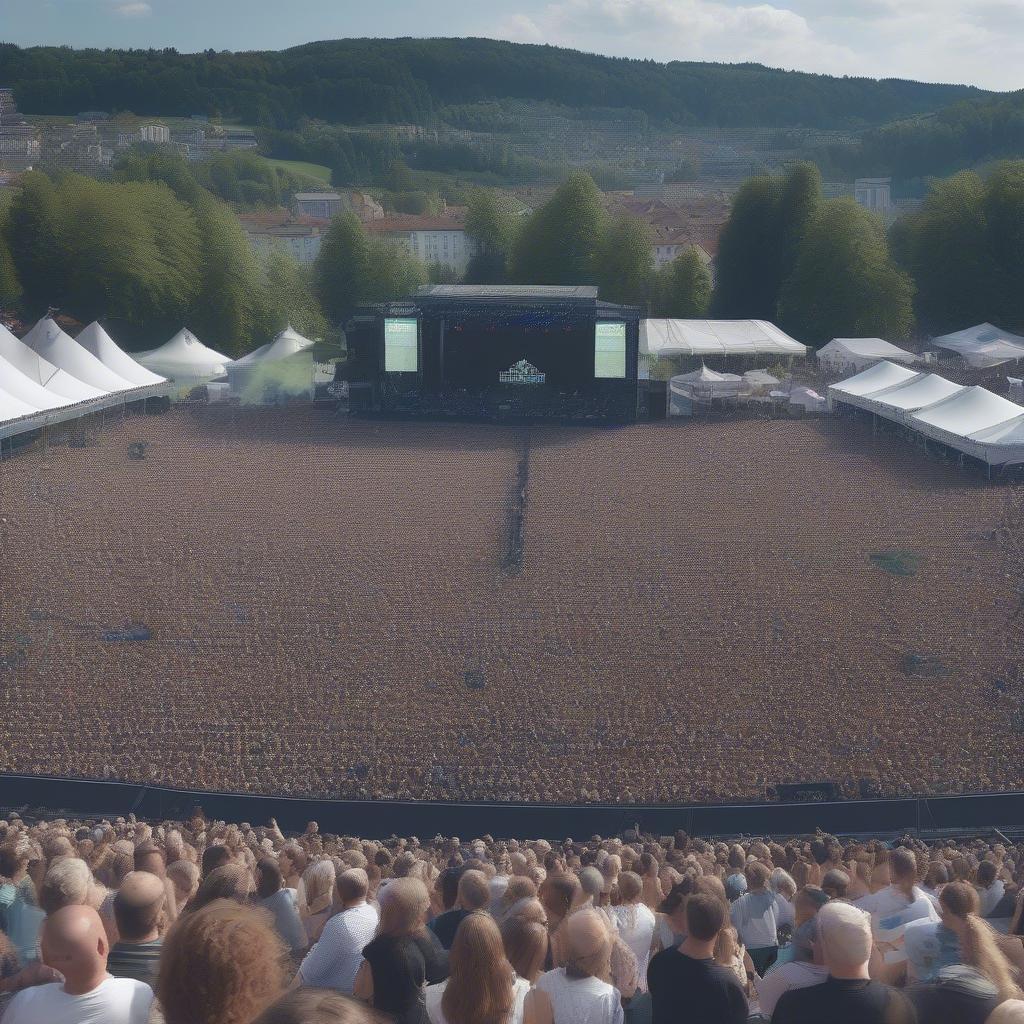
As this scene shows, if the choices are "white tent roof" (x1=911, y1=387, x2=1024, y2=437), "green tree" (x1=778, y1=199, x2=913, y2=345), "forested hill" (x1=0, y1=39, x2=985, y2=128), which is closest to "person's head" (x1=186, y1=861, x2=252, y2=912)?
"white tent roof" (x1=911, y1=387, x2=1024, y2=437)

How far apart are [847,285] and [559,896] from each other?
36026 millimetres

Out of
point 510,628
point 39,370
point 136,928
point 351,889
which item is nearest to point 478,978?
point 136,928

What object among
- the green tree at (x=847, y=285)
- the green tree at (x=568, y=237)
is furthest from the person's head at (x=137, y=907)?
the green tree at (x=568, y=237)

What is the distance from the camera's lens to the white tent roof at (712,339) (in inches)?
1244

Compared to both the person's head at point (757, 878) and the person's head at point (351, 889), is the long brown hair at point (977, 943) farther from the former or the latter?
the person's head at point (351, 889)

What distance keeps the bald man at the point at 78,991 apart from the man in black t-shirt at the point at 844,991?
1.59 metres

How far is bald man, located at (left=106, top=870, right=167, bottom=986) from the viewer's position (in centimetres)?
334

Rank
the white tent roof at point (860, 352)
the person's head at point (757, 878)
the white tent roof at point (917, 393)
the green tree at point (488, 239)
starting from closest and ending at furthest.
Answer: the person's head at point (757, 878)
the white tent roof at point (917, 393)
the white tent roof at point (860, 352)
the green tree at point (488, 239)

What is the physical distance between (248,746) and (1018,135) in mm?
82919

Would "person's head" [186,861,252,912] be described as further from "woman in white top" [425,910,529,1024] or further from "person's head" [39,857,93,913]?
"woman in white top" [425,910,529,1024]

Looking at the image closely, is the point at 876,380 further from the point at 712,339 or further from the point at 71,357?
the point at 71,357

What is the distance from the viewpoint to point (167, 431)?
82.7 ft

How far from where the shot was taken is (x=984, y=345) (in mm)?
35531

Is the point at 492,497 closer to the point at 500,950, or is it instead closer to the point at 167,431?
the point at 167,431
